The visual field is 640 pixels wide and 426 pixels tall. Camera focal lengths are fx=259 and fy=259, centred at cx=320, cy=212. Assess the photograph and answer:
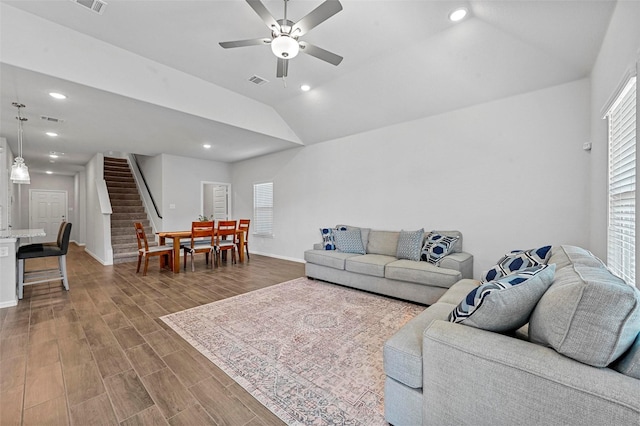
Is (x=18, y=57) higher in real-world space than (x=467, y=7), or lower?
lower

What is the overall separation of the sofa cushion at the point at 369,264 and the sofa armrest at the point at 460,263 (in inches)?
29.1

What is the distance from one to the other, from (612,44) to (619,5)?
31 cm

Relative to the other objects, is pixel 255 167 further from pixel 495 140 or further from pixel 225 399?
pixel 225 399

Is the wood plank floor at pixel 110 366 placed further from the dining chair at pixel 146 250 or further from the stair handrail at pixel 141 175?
the stair handrail at pixel 141 175

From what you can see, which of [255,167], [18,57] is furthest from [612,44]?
[255,167]

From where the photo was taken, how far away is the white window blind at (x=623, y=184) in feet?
5.94

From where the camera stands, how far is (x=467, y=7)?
2.46 metres

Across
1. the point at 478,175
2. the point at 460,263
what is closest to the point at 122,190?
the point at 460,263

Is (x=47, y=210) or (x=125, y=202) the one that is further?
(x=47, y=210)

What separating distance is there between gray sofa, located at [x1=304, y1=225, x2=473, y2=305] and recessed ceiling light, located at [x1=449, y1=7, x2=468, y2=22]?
2629mm

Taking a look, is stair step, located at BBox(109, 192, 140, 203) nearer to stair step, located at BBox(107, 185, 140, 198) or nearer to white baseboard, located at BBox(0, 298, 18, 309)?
stair step, located at BBox(107, 185, 140, 198)

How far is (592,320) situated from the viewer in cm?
97

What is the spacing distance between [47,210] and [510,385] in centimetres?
1290

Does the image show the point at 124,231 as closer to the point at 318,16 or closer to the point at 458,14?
the point at 318,16
